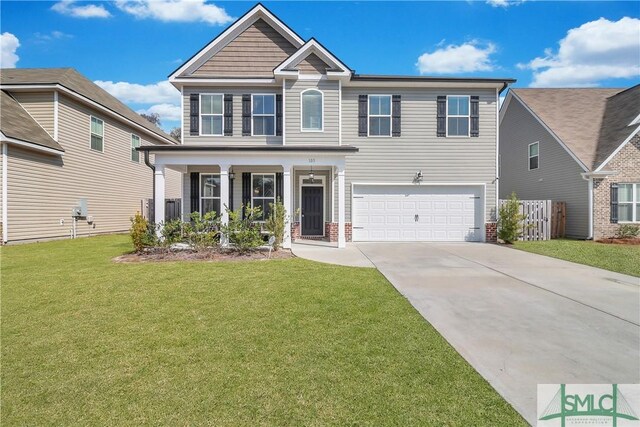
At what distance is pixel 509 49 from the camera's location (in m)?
12.5

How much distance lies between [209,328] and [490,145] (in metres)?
13.3

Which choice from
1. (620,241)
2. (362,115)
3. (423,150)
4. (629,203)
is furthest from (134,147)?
(629,203)

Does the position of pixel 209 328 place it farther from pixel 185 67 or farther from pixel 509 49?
pixel 509 49

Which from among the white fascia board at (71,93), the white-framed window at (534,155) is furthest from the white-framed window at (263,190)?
the white-framed window at (534,155)

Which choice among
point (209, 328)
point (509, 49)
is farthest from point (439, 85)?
point (209, 328)

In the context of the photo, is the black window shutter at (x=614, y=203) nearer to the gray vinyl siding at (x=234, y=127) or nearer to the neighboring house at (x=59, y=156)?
the gray vinyl siding at (x=234, y=127)

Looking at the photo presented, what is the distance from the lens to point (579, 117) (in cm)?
1652

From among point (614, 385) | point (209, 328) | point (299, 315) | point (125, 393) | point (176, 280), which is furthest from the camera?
point (176, 280)

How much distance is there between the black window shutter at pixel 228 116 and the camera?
13266 millimetres

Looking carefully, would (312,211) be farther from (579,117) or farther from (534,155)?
(579,117)

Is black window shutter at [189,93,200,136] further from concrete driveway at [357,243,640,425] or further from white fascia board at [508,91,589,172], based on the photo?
white fascia board at [508,91,589,172]

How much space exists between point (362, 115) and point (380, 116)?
77 cm

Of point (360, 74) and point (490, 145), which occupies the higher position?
point (360, 74)

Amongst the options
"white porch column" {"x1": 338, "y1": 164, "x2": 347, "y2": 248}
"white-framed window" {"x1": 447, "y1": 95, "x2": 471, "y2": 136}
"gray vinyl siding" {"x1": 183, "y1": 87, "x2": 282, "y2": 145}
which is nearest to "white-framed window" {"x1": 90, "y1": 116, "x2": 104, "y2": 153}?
"gray vinyl siding" {"x1": 183, "y1": 87, "x2": 282, "y2": 145}
